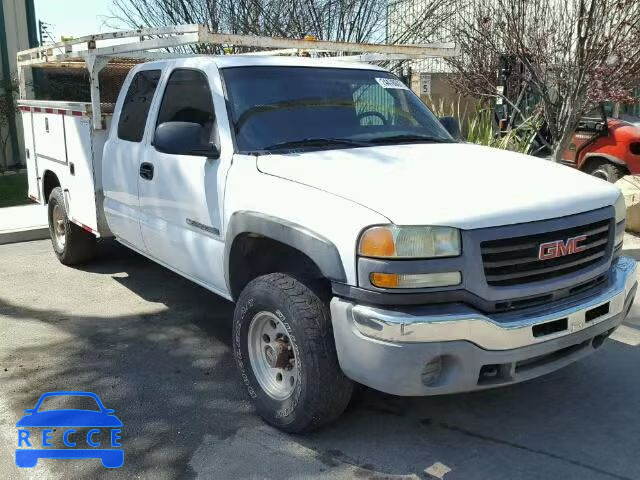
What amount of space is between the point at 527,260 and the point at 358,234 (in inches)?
31.6

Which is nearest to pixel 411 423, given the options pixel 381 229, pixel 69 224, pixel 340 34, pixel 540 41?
pixel 381 229

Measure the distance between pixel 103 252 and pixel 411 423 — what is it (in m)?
4.87

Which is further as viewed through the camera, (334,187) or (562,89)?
(562,89)

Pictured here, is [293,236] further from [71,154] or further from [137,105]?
[71,154]

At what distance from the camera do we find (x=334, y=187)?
3189 millimetres

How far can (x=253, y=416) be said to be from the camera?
3742 mm

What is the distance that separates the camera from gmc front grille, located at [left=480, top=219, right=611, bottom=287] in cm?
296

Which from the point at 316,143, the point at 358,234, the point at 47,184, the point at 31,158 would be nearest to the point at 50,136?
the point at 47,184

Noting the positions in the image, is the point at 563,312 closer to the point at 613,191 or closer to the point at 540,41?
the point at 613,191

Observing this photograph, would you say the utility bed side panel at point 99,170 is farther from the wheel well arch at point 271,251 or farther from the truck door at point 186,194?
the wheel well arch at point 271,251

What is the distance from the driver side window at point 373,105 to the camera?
4.30m

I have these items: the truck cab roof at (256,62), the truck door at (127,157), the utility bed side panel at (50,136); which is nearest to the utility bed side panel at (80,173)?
the utility bed side panel at (50,136)

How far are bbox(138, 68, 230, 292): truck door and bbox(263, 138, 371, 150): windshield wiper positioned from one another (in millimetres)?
307

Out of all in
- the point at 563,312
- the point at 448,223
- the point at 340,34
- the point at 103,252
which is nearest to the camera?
the point at 448,223
